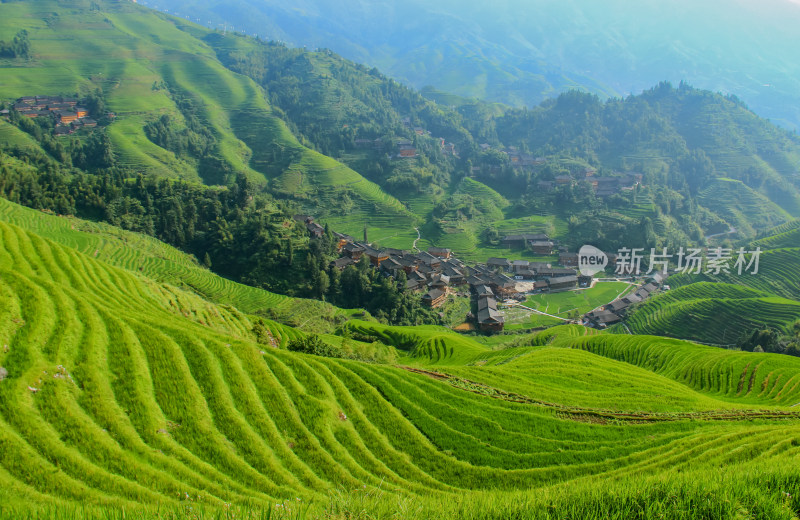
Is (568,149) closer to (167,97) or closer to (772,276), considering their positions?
(772,276)

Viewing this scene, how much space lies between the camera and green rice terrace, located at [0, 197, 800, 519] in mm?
5789

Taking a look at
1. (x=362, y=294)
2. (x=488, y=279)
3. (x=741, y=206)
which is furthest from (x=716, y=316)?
(x=741, y=206)

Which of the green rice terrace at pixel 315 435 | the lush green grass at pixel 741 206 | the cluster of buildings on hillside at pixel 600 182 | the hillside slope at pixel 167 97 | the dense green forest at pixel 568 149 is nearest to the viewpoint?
the green rice terrace at pixel 315 435

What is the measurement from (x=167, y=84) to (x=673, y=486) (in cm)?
12241

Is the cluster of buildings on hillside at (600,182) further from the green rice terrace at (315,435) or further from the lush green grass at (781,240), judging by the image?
the green rice terrace at (315,435)

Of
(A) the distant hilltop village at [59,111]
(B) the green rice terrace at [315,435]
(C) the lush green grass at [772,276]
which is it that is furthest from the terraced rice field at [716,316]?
(A) the distant hilltop village at [59,111]

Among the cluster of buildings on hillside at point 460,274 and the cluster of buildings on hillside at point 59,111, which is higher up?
the cluster of buildings on hillside at point 59,111

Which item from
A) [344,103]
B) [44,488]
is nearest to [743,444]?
[44,488]

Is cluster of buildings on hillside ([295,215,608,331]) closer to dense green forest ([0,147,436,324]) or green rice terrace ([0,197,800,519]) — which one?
dense green forest ([0,147,436,324])

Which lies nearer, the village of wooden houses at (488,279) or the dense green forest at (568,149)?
the village of wooden houses at (488,279)

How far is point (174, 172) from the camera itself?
75375 millimetres

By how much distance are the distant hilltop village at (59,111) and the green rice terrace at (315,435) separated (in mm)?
77123

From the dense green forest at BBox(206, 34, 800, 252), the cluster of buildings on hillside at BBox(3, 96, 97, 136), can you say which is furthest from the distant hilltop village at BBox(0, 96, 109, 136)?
the dense green forest at BBox(206, 34, 800, 252)

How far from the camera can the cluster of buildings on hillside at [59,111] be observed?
261 ft
